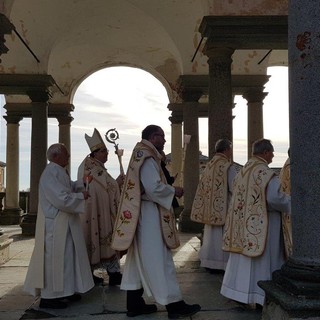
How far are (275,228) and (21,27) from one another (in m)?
8.65

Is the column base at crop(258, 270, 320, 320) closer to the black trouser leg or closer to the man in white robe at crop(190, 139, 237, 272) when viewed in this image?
the black trouser leg

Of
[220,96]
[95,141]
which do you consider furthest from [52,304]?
[220,96]

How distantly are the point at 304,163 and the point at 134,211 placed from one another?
1636 millimetres

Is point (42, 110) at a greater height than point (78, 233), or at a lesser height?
greater

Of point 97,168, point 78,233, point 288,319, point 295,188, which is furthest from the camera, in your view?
point 97,168

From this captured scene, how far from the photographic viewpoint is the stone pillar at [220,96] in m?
7.79

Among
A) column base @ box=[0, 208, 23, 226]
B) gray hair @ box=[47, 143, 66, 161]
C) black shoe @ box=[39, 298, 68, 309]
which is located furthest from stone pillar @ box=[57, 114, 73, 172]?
black shoe @ box=[39, 298, 68, 309]

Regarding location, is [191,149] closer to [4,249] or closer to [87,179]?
[4,249]

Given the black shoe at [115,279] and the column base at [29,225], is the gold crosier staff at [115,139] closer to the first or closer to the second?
the black shoe at [115,279]

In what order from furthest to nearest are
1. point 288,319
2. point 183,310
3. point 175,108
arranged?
1. point 175,108
2. point 183,310
3. point 288,319

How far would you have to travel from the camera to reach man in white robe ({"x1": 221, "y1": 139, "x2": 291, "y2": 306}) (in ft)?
14.5

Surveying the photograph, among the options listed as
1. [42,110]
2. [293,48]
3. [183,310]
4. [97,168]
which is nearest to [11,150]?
[42,110]

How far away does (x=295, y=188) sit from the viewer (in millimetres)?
3445

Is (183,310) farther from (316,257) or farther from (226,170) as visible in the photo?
(226,170)
